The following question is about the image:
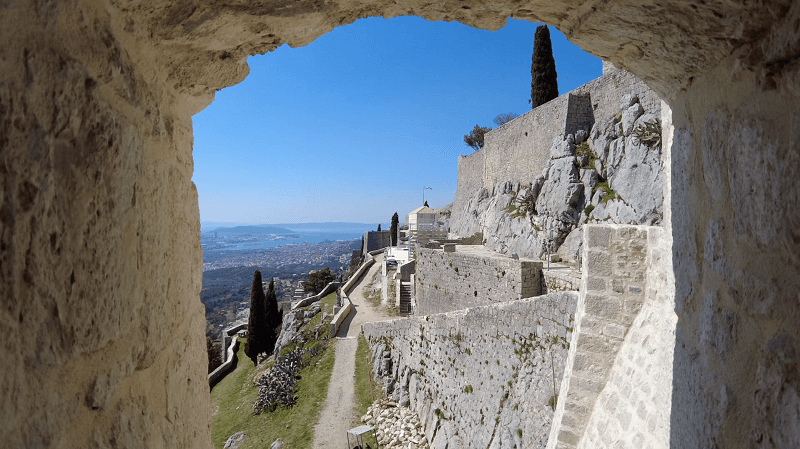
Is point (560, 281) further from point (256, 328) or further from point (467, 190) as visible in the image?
point (467, 190)

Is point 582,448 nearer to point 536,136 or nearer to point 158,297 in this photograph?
point 158,297

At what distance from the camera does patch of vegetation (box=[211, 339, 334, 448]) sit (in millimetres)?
13250

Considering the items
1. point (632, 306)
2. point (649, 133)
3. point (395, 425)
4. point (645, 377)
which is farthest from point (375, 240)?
point (645, 377)

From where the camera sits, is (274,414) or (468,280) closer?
(274,414)

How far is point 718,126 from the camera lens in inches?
65.6

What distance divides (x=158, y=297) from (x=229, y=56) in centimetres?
104

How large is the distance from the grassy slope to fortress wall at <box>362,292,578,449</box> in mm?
3287

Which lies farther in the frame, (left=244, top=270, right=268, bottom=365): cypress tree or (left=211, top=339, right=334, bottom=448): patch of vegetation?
(left=244, top=270, right=268, bottom=365): cypress tree

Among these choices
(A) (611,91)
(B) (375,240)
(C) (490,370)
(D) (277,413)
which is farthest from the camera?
(B) (375,240)

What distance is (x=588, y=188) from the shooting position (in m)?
19.4

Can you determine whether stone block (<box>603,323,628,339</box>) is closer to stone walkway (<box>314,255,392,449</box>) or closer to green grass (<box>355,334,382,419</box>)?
stone walkway (<box>314,255,392,449</box>)

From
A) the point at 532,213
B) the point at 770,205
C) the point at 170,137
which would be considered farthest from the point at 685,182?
the point at 532,213

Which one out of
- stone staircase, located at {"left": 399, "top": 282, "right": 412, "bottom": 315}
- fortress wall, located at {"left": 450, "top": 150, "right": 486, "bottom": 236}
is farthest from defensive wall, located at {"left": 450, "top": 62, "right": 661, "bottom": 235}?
stone staircase, located at {"left": 399, "top": 282, "right": 412, "bottom": 315}

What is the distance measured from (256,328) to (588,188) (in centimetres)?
2041
